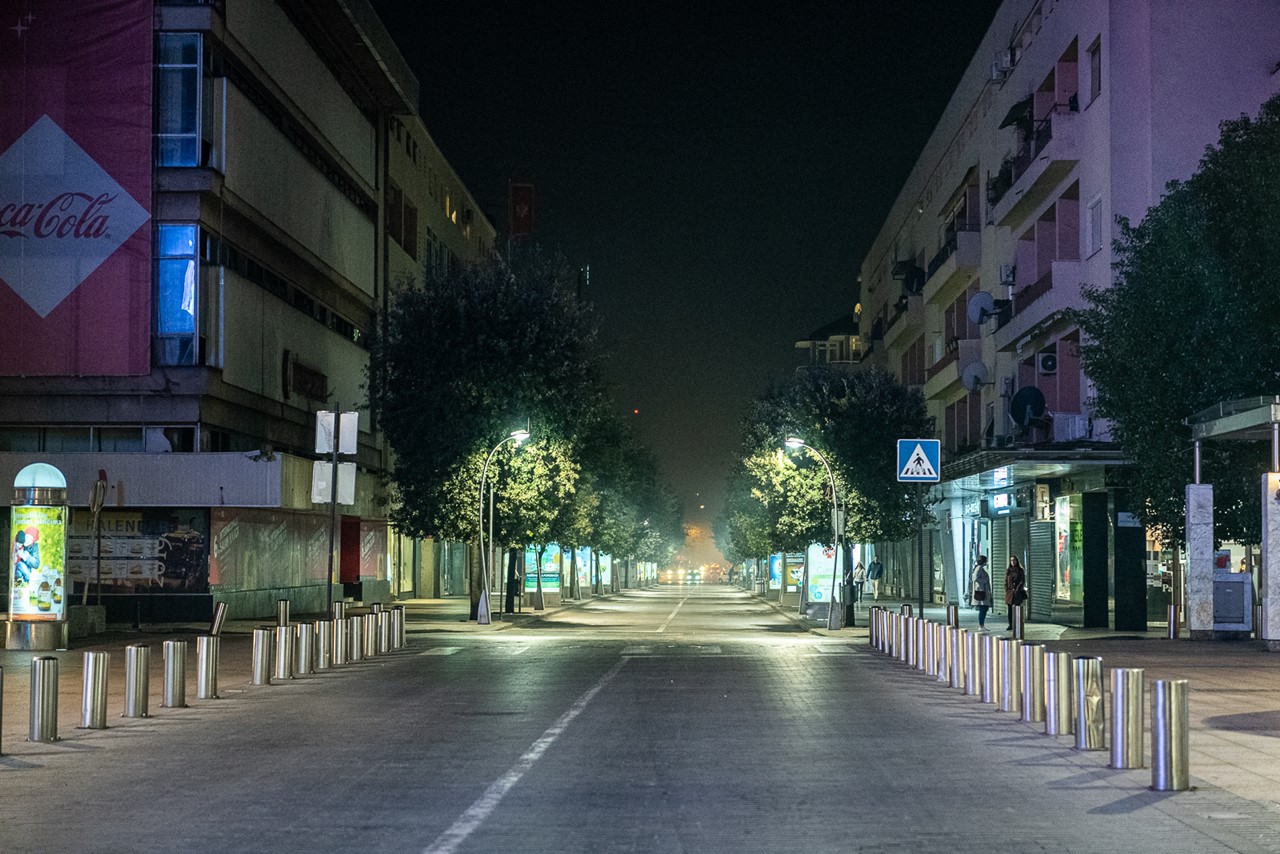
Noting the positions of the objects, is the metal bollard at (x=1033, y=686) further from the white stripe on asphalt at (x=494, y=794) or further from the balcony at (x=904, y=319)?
the balcony at (x=904, y=319)

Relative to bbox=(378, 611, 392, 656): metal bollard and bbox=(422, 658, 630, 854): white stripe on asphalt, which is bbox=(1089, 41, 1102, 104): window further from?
bbox=(422, 658, 630, 854): white stripe on asphalt

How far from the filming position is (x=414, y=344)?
50.7m

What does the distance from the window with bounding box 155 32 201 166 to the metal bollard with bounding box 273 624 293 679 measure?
23.4 metres

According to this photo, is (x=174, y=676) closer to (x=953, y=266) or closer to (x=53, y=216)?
(x=53, y=216)

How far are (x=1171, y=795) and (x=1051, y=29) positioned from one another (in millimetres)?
37426

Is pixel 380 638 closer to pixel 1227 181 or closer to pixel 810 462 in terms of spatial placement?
pixel 1227 181

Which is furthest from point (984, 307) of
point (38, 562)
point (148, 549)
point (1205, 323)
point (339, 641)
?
point (38, 562)

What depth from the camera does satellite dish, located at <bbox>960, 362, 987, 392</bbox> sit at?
53.8 meters

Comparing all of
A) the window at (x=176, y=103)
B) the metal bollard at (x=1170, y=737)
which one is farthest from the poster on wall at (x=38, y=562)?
the metal bollard at (x=1170, y=737)

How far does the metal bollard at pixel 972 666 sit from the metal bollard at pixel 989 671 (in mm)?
472

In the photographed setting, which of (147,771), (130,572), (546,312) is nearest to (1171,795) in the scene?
(147,771)

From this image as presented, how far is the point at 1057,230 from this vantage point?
4509cm

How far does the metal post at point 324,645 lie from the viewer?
24.6m

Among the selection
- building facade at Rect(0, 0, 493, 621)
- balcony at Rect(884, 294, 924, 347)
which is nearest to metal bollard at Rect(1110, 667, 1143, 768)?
building facade at Rect(0, 0, 493, 621)
